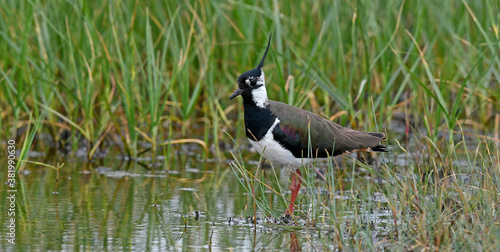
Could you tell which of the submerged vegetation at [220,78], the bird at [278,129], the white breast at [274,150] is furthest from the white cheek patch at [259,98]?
the submerged vegetation at [220,78]

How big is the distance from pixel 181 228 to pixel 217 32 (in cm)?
426

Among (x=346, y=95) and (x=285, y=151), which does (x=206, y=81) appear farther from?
(x=285, y=151)

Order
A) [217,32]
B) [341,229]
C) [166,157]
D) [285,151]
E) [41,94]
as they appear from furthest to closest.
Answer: [217,32], [41,94], [166,157], [285,151], [341,229]

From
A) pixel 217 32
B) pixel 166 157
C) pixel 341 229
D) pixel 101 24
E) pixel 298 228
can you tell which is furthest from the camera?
pixel 217 32

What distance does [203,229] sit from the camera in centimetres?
478

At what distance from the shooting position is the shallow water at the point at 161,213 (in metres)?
4.44

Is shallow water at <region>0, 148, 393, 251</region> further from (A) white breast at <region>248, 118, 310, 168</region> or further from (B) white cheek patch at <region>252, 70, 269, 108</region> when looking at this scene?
(B) white cheek patch at <region>252, 70, 269, 108</region>

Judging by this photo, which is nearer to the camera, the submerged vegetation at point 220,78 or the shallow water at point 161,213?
the shallow water at point 161,213

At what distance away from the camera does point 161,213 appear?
5168mm

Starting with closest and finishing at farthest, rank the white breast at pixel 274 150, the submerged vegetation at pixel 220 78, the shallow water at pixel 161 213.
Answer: the shallow water at pixel 161 213, the white breast at pixel 274 150, the submerged vegetation at pixel 220 78

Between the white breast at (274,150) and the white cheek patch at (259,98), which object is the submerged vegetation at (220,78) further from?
the white cheek patch at (259,98)

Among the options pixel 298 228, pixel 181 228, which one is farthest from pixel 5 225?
pixel 298 228

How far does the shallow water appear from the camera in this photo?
4.44 metres

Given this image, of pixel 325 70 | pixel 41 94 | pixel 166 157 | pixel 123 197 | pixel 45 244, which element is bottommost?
pixel 45 244
